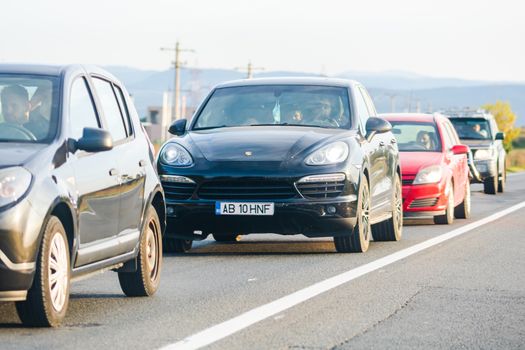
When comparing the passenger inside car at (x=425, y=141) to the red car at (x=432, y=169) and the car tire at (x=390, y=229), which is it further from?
the car tire at (x=390, y=229)

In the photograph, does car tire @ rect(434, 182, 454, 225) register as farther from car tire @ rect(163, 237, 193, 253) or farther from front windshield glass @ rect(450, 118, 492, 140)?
front windshield glass @ rect(450, 118, 492, 140)

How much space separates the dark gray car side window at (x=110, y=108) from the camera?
9406 millimetres

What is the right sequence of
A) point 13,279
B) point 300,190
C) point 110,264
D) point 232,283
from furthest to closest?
point 300,190
point 232,283
point 110,264
point 13,279

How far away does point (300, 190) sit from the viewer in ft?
42.5

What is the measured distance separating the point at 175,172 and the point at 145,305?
4143mm

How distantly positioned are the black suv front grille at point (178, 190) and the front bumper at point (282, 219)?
0.24ft

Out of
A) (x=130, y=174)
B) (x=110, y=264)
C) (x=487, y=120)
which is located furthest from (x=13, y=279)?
(x=487, y=120)

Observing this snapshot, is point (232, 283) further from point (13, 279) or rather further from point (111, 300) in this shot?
point (13, 279)

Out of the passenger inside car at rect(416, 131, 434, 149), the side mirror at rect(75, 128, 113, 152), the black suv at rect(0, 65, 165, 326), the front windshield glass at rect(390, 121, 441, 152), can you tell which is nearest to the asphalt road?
the black suv at rect(0, 65, 165, 326)

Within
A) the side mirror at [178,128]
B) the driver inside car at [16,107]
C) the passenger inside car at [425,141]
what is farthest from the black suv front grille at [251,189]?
the passenger inside car at [425,141]

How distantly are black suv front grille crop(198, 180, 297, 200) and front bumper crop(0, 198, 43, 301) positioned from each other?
5.64m

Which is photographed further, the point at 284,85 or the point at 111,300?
the point at 284,85

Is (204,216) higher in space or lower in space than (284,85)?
lower

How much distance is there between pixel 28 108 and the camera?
855 centimetres
